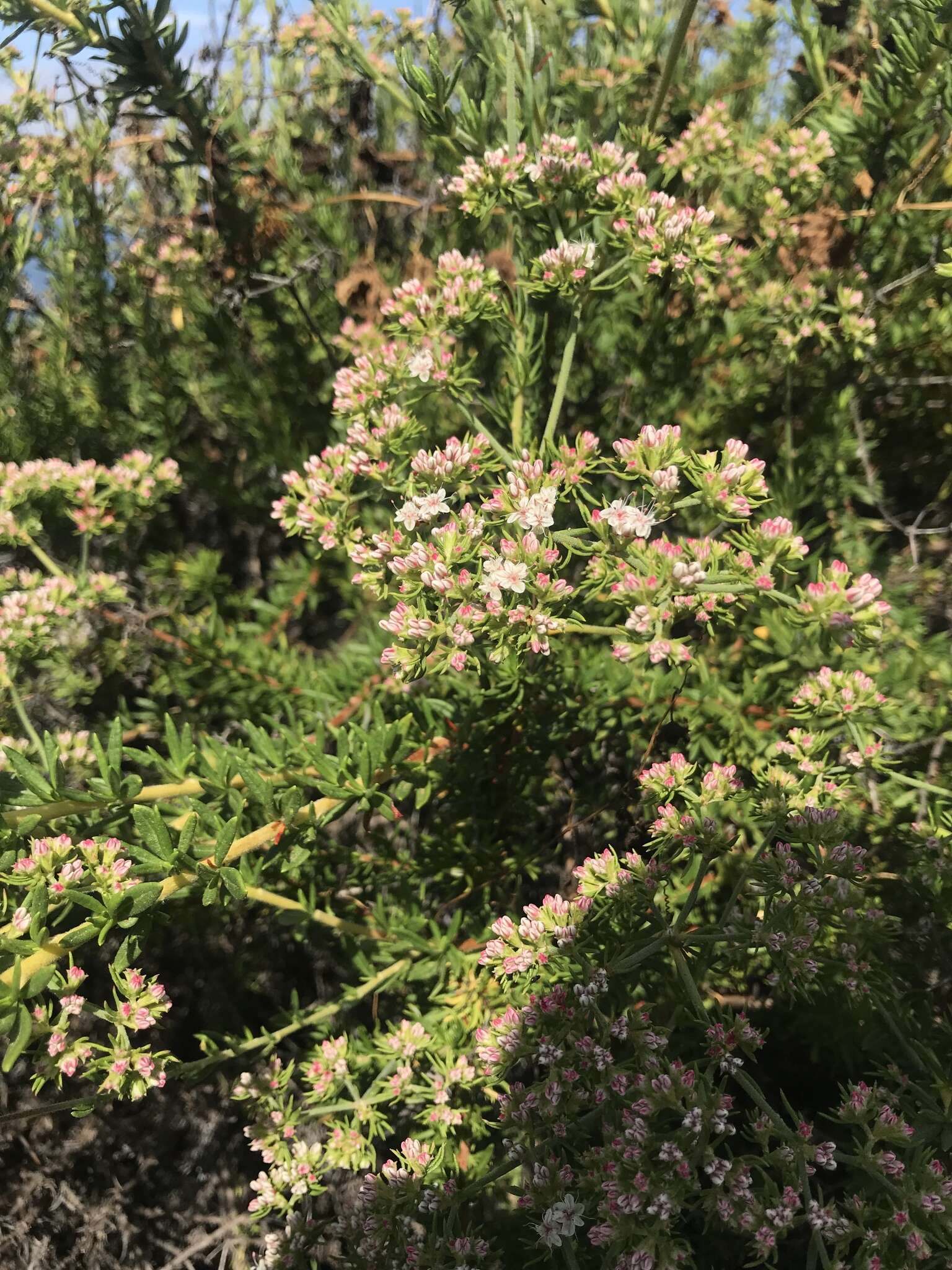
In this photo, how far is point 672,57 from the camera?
220 cm

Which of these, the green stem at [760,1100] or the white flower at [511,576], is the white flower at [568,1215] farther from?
the white flower at [511,576]

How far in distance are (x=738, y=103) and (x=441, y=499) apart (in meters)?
3.09

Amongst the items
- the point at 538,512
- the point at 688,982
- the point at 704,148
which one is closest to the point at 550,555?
the point at 538,512

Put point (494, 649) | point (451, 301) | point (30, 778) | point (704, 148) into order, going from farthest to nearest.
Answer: point (704, 148)
point (451, 301)
point (30, 778)
point (494, 649)

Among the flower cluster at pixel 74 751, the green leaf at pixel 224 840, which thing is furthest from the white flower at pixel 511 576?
the flower cluster at pixel 74 751

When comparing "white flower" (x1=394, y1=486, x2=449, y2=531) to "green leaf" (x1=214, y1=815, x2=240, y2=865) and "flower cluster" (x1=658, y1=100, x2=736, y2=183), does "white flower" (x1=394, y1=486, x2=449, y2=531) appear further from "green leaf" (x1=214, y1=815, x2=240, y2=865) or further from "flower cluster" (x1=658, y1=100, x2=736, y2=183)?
"flower cluster" (x1=658, y1=100, x2=736, y2=183)

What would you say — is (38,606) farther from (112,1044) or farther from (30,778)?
(112,1044)

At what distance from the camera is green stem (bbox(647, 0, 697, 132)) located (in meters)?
2.03

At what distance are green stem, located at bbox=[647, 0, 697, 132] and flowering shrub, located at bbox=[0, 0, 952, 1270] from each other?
0.02 meters

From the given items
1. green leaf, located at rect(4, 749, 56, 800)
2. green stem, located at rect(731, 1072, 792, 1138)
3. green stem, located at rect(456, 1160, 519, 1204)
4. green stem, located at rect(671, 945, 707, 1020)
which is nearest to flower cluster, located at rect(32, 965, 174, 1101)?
green leaf, located at rect(4, 749, 56, 800)

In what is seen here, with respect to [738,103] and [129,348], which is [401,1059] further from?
[738,103]

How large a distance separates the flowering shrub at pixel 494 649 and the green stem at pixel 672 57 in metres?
0.02

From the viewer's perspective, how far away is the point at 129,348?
3.67 metres

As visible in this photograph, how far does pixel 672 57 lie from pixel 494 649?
1.83m
